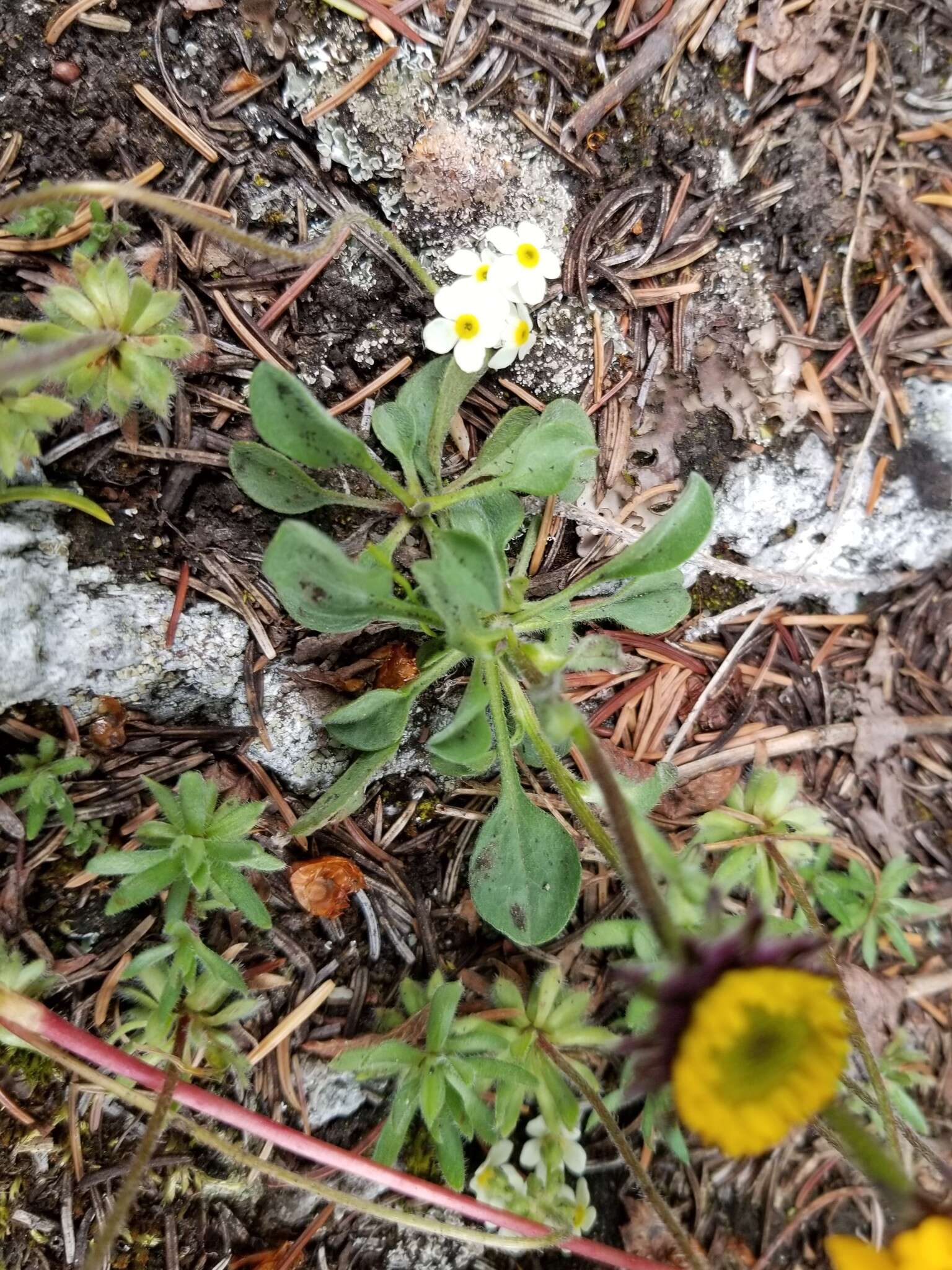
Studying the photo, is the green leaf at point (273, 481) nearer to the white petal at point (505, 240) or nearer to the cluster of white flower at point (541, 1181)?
the white petal at point (505, 240)

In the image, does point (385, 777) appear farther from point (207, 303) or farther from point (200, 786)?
point (207, 303)

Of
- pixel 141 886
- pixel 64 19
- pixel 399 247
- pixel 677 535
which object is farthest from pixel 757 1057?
pixel 64 19

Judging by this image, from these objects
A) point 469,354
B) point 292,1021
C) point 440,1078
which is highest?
point 469,354

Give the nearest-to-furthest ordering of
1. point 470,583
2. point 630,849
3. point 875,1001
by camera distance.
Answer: point 630,849 < point 470,583 < point 875,1001

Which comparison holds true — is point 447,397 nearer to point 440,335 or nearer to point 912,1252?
point 440,335

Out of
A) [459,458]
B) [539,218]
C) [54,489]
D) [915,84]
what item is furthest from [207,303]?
[915,84]

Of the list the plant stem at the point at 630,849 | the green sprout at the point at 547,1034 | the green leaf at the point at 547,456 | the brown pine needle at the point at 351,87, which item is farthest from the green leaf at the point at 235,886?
the brown pine needle at the point at 351,87
